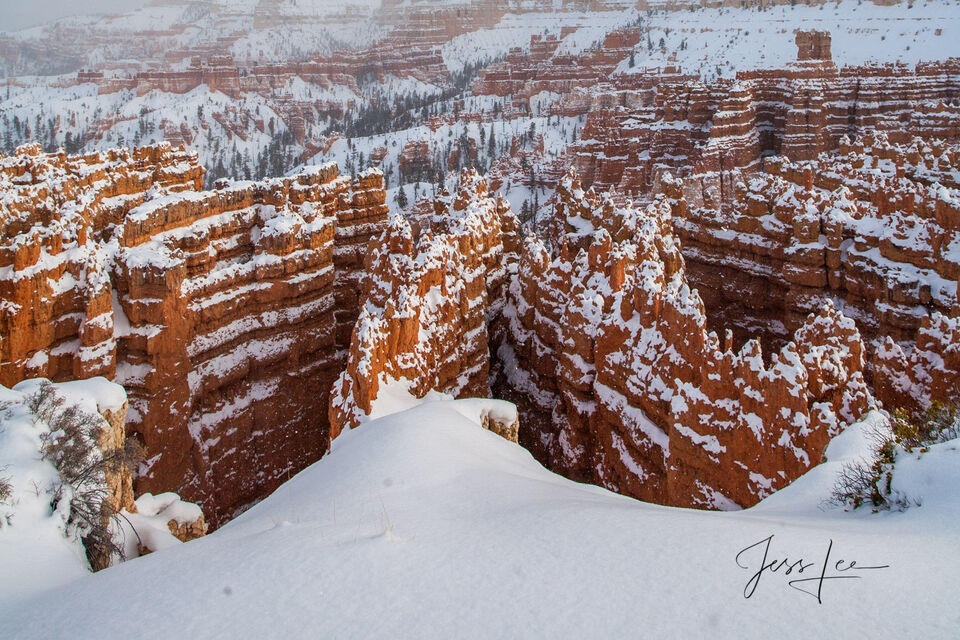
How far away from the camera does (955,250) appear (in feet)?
57.3

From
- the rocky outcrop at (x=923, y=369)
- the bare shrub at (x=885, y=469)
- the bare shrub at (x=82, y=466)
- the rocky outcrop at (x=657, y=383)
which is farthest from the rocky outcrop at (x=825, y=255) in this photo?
the bare shrub at (x=82, y=466)

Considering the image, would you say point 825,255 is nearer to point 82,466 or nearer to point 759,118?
point 82,466

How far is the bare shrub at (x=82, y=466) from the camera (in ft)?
28.2

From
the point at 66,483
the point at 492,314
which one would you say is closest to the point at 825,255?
the point at 492,314

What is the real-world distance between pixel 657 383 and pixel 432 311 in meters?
5.42

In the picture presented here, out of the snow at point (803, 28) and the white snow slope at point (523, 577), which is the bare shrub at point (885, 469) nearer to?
the white snow slope at point (523, 577)

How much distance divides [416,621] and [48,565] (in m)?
4.38

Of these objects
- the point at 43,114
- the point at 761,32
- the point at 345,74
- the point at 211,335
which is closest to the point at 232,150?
the point at 43,114

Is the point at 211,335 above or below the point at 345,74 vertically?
below

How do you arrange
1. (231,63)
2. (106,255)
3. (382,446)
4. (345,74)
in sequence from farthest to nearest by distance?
1. (345,74)
2. (231,63)
3. (106,255)
4. (382,446)

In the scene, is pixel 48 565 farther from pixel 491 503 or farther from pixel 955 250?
pixel 955 250
